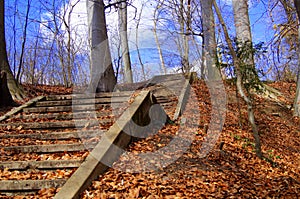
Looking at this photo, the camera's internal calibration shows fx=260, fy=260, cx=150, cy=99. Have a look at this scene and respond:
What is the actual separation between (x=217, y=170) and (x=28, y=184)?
2723mm

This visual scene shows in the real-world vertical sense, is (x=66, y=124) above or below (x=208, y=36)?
below

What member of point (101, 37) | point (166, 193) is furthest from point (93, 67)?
point (166, 193)

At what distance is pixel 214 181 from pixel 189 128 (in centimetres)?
244

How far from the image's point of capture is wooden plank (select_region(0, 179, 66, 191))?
3.18 metres

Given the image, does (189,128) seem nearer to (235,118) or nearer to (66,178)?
(235,118)

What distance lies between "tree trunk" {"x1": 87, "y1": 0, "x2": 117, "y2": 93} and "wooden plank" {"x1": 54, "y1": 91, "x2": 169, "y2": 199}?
8.72 ft

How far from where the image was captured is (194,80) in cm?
1062

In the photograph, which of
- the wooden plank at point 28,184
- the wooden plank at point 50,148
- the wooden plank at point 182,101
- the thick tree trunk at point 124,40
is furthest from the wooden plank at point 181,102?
the thick tree trunk at point 124,40

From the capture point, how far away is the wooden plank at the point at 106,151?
2.95m

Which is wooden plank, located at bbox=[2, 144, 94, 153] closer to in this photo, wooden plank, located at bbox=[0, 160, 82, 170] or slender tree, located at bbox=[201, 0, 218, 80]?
wooden plank, located at bbox=[0, 160, 82, 170]

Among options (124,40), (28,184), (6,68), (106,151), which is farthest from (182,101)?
(124,40)

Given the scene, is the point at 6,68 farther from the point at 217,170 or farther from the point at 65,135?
the point at 217,170

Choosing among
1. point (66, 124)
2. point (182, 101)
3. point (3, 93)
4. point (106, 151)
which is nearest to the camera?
point (106, 151)

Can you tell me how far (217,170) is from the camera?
4117mm
